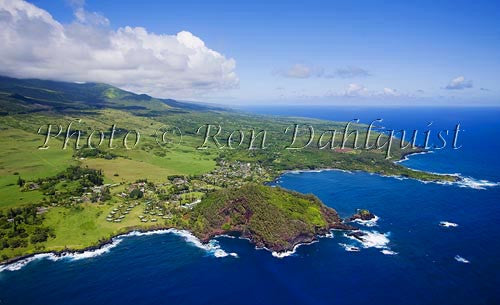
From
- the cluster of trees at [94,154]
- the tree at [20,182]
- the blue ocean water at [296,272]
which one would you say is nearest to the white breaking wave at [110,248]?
the blue ocean water at [296,272]

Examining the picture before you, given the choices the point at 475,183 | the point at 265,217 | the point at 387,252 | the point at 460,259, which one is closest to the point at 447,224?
the point at 460,259

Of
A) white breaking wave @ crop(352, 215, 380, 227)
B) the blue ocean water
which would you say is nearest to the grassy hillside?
the blue ocean water

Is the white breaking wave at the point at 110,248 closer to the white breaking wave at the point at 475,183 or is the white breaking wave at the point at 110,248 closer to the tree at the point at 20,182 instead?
the tree at the point at 20,182

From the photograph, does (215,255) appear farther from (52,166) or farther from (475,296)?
(52,166)

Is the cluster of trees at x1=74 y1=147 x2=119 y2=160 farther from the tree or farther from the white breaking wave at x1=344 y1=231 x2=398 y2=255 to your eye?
the white breaking wave at x1=344 y1=231 x2=398 y2=255

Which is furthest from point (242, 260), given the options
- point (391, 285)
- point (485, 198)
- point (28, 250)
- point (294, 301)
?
point (485, 198)

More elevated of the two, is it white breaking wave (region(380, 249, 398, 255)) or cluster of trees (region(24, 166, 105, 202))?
white breaking wave (region(380, 249, 398, 255))

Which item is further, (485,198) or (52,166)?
(52,166)

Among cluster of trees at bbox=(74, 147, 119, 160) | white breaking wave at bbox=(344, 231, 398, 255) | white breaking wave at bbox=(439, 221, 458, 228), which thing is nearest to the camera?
white breaking wave at bbox=(344, 231, 398, 255)
